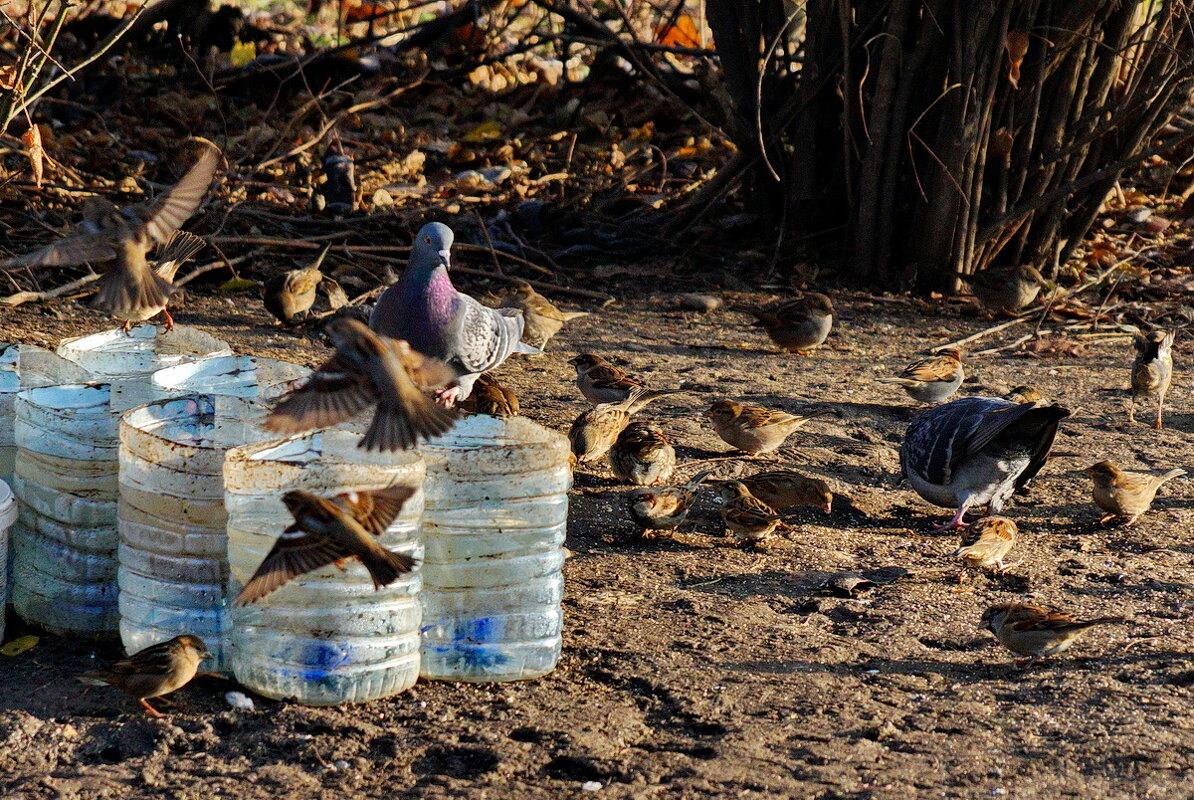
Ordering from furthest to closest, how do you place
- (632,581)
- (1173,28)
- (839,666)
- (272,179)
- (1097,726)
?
(272,179), (1173,28), (632,581), (839,666), (1097,726)

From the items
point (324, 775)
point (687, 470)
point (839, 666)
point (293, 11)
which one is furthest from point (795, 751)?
point (293, 11)

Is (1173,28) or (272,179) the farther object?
(272,179)

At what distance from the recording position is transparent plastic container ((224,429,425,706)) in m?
4.43

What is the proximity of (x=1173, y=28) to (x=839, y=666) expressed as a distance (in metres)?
6.66

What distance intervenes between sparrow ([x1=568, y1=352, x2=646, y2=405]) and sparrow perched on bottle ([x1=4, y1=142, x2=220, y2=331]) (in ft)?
8.65

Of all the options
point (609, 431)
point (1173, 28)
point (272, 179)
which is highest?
point (1173, 28)

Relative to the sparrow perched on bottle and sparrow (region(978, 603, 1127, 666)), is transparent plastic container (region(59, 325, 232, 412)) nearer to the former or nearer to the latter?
the sparrow perched on bottle

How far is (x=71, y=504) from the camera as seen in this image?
5082 millimetres

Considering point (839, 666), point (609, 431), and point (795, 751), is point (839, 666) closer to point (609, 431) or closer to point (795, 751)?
point (795, 751)

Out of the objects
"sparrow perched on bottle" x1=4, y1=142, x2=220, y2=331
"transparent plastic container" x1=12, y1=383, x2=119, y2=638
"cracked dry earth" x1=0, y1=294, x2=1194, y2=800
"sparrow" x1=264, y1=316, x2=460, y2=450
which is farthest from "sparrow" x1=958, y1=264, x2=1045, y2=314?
"transparent plastic container" x1=12, y1=383, x2=119, y2=638

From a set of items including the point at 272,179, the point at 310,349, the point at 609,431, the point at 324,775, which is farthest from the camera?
the point at 272,179

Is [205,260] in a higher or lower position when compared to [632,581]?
higher

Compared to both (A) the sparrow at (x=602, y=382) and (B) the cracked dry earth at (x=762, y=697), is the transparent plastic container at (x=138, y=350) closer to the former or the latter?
(B) the cracked dry earth at (x=762, y=697)

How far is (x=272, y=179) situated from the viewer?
11.8m
